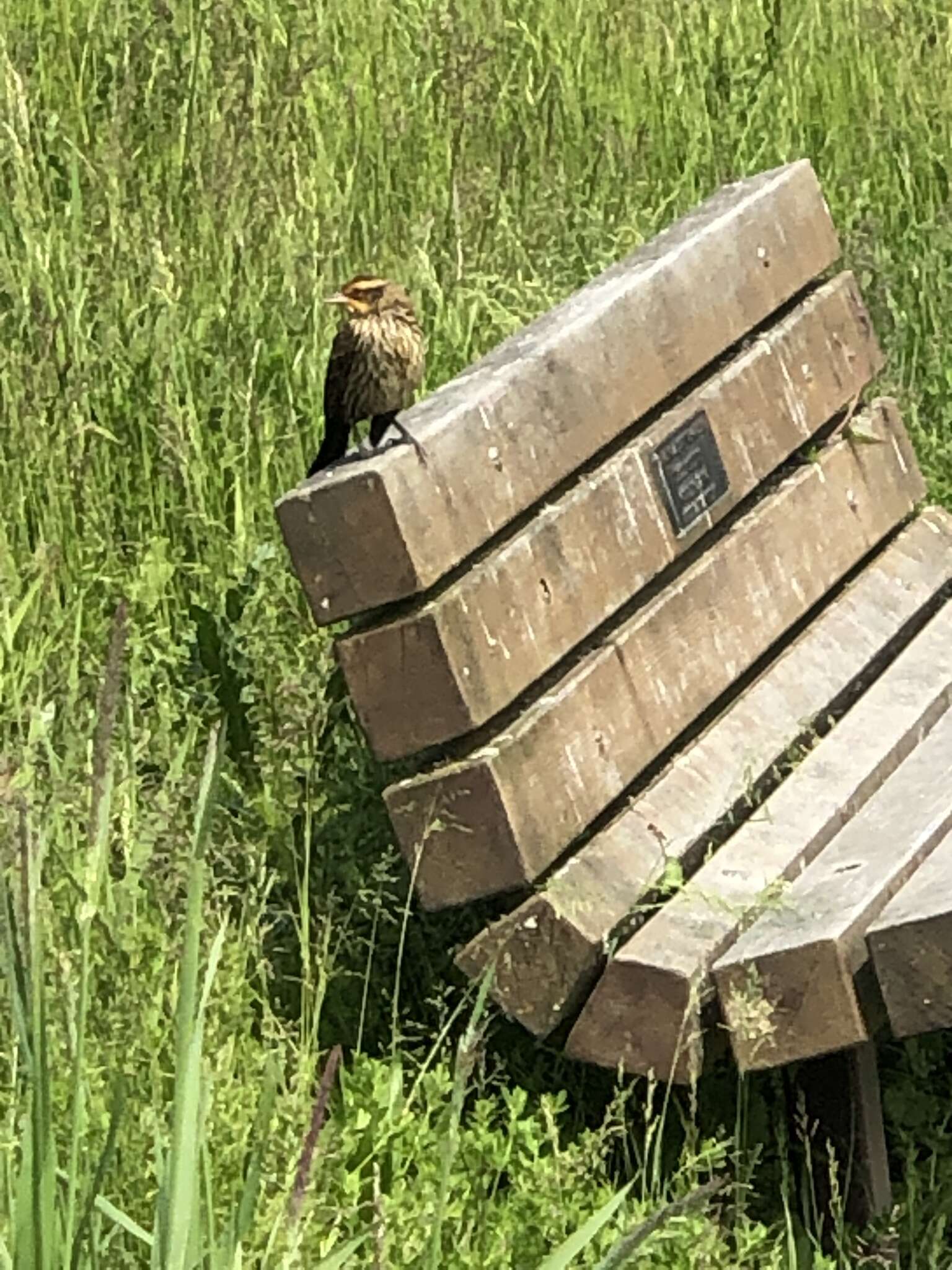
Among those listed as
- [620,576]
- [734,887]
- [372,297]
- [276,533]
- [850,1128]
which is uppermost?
[372,297]

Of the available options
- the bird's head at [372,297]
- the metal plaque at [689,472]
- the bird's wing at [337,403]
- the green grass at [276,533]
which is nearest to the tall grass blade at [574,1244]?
the green grass at [276,533]

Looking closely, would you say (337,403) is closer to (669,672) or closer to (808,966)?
(669,672)

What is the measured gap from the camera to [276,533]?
344 centimetres

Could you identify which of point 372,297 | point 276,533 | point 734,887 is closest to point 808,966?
point 734,887

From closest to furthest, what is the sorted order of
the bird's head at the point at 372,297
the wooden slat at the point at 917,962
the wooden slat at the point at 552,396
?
the wooden slat at the point at 917,962 < the wooden slat at the point at 552,396 < the bird's head at the point at 372,297

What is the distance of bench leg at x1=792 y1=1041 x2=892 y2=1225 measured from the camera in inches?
107

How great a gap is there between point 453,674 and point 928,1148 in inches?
40.9

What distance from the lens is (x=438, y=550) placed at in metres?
2.57

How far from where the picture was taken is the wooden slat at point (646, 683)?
8.57ft

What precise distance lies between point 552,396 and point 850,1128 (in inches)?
40.0

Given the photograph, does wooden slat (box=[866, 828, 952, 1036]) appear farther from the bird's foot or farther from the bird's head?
the bird's head

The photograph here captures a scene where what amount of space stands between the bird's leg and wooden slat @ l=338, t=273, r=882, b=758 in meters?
0.17

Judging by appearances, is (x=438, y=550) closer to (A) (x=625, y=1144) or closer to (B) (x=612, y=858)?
(B) (x=612, y=858)

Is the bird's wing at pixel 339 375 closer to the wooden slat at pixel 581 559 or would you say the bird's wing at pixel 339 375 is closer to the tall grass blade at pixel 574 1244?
the wooden slat at pixel 581 559
